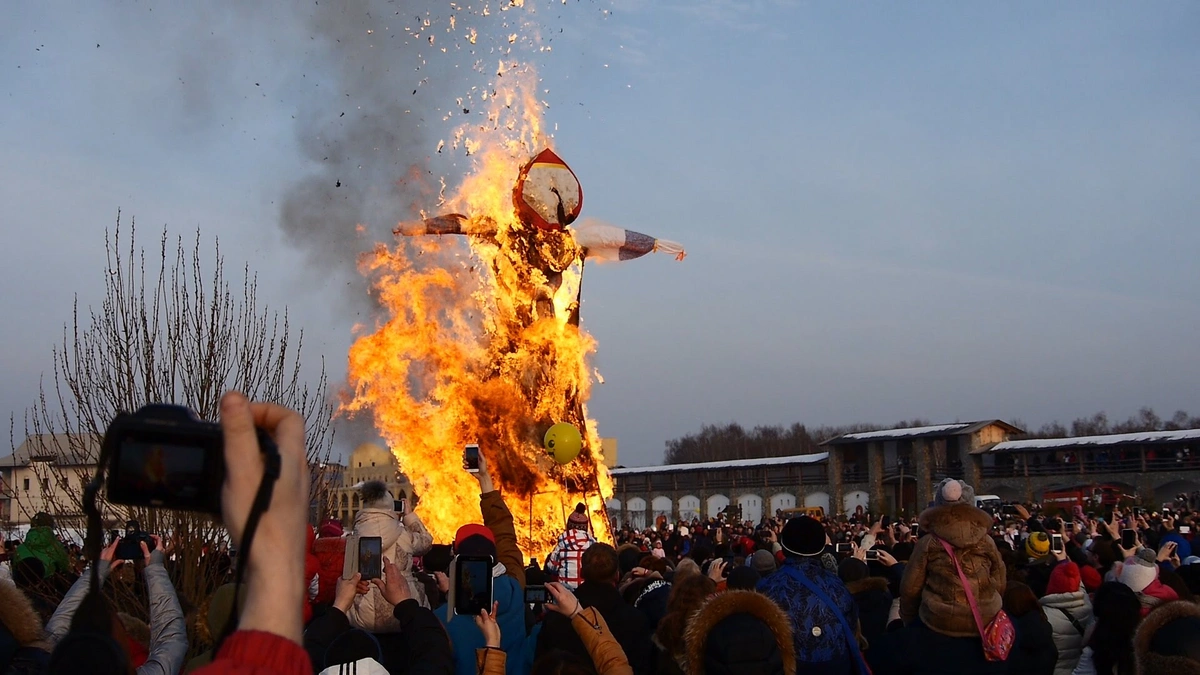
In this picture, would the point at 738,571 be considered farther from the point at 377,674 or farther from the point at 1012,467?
the point at 1012,467

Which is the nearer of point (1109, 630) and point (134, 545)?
point (1109, 630)

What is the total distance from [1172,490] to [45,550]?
5209cm

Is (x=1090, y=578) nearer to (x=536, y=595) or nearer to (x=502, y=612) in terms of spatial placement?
(x=502, y=612)

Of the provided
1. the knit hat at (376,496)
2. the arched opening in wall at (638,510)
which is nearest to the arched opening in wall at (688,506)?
the arched opening in wall at (638,510)

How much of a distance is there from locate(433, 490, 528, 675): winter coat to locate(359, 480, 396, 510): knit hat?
2.51 ft

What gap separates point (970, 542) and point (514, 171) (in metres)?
16.9

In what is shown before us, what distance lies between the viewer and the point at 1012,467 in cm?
5666

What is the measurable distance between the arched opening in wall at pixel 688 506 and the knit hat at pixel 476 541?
61.4m

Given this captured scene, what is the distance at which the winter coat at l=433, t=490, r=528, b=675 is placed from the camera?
5512 mm

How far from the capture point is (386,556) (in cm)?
583

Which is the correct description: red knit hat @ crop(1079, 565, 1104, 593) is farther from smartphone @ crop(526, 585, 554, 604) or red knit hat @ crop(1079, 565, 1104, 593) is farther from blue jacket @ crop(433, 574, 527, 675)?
smartphone @ crop(526, 585, 554, 604)

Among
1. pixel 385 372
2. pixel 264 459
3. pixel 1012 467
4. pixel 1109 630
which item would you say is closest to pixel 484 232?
pixel 385 372

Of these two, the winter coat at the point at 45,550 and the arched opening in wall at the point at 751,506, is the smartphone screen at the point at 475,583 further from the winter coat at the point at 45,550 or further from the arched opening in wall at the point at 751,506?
the arched opening in wall at the point at 751,506

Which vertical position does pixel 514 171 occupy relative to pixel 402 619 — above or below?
above
